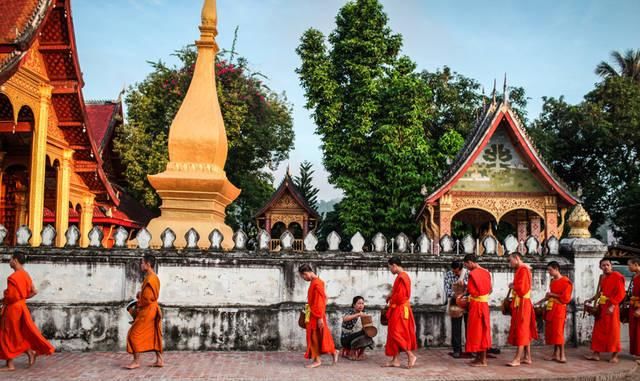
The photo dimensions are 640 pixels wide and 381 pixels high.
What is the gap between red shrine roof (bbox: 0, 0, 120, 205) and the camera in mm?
10906

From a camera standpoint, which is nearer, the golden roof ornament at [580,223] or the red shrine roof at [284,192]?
the golden roof ornament at [580,223]

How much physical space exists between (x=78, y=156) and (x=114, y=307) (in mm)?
8583

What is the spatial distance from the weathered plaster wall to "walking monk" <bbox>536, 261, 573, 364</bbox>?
161cm

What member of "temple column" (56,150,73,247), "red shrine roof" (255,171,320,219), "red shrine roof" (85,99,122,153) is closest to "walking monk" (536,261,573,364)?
"temple column" (56,150,73,247)

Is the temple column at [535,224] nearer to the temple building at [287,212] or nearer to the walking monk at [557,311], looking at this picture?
the temple building at [287,212]

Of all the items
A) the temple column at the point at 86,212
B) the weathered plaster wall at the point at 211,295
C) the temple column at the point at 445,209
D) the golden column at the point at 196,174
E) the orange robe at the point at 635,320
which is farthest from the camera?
the temple column at the point at 445,209

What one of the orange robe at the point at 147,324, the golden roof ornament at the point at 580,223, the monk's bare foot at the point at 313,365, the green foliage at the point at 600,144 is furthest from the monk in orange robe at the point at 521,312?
the green foliage at the point at 600,144

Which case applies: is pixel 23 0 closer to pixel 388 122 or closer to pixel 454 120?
pixel 388 122

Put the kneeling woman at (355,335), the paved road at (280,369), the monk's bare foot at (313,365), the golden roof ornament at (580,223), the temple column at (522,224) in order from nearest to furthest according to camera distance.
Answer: the paved road at (280,369)
the monk's bare foot at (313,365)
the kneeling woman at (355,335)
the golden roof ornament at (580,223)
the temple column at (522,224)

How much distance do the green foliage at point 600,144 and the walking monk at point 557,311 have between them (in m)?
23.0

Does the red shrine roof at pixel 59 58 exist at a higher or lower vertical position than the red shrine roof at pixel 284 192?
higher

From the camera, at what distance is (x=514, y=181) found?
63.1 ft

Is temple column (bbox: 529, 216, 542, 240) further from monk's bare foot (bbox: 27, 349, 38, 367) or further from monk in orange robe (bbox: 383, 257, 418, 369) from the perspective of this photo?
monk's bare foot (bbox: 27, 349, 38, 367)

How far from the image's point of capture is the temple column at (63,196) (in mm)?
14562
